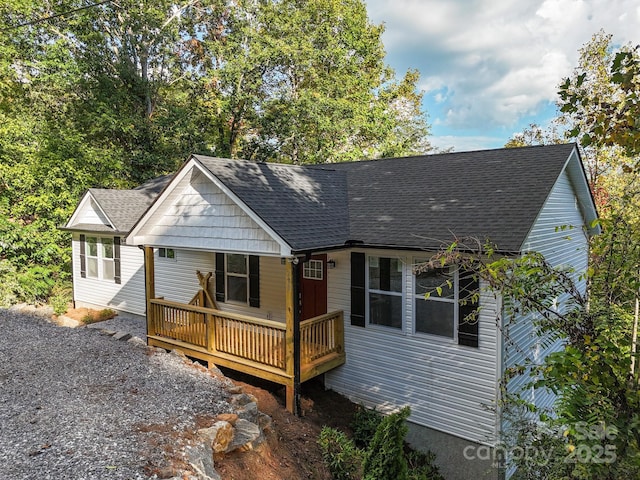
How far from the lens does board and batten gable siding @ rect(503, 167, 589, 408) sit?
692cm

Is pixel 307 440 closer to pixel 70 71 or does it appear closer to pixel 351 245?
pixel 351 245

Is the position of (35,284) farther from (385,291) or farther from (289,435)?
(385,291)

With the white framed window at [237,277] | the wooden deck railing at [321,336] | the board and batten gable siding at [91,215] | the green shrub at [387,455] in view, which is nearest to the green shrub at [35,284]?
the board and batten gable siding at [91,215]

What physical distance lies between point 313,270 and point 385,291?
1.91m

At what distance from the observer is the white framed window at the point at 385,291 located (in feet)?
25.4

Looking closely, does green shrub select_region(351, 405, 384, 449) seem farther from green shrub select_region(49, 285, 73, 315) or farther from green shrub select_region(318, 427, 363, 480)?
green shrub select_region(49, 285, 73, 315)

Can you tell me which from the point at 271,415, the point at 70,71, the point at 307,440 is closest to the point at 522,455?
the point at 307,440

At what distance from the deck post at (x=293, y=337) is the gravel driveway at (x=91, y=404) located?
1.19 meters

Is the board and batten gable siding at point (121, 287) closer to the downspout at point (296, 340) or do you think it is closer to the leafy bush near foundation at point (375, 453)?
the downspout at point (296, 340)

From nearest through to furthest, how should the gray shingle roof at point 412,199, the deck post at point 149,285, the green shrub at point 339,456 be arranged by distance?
the green shrub at point 339,456 → the gray shingle roof at point 412,199 → the deck post at point 149,285

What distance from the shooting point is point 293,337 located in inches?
281

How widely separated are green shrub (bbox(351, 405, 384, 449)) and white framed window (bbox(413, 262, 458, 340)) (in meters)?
1.81

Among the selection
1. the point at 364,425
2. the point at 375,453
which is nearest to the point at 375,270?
the point at 364,425

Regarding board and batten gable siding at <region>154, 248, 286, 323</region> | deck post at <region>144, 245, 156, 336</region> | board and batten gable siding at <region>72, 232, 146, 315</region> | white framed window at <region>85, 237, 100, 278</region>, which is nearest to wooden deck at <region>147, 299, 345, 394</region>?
deck post at <region>144, 245, 156, 336</region>
